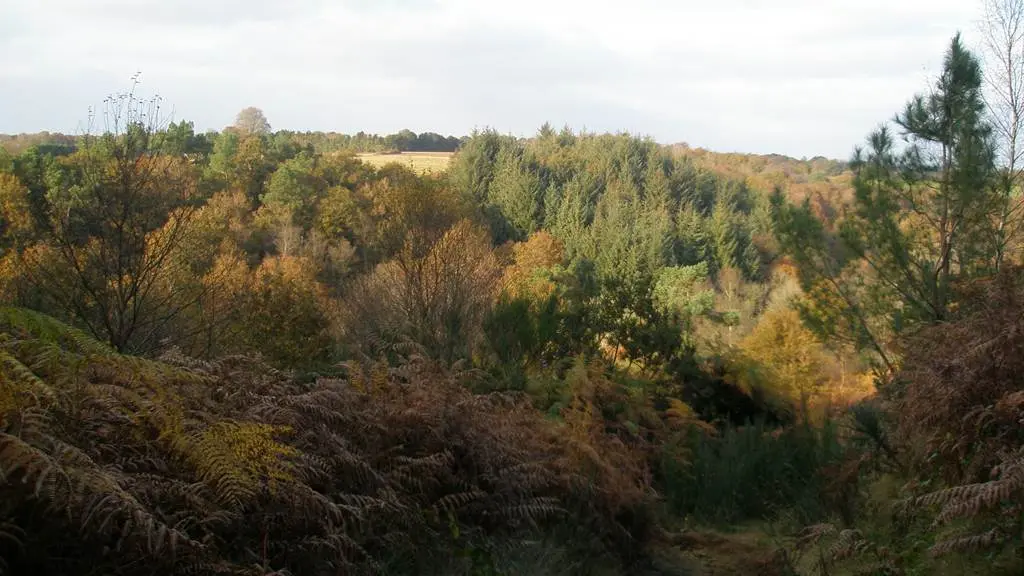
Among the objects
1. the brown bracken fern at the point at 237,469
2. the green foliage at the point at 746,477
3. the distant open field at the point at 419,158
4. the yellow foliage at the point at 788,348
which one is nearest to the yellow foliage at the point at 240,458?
the brown bracken fern at the point at 237,469

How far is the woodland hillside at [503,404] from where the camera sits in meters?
3.53

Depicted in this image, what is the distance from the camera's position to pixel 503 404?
7586 mm

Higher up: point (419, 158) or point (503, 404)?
point (419, 158)

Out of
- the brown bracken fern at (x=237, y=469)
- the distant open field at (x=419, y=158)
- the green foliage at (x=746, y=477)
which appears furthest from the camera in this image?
the distant open field at (x=419, y=158)

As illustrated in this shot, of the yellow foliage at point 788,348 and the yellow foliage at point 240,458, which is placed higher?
the yellow foliage at point 240,458

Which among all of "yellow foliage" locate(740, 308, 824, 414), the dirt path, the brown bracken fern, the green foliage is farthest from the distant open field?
the brown bracken fern

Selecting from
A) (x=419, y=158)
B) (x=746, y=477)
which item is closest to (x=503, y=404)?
(x=746, y=477)

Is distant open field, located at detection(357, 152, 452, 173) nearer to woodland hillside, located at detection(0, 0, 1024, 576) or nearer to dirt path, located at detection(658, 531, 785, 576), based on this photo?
woodland hillside, located at detection(0, 0, 1024, 576)

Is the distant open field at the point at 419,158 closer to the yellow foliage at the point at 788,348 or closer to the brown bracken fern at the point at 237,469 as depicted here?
the yellow foliage at the point at 788,348

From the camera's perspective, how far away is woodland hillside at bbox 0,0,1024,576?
11.6 feet

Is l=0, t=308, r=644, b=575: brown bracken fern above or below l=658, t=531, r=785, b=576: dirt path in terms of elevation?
above

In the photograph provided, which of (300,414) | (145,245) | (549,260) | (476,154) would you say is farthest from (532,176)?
(300,414)

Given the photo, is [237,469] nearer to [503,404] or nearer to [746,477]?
[503,404]

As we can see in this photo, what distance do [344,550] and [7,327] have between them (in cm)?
196
